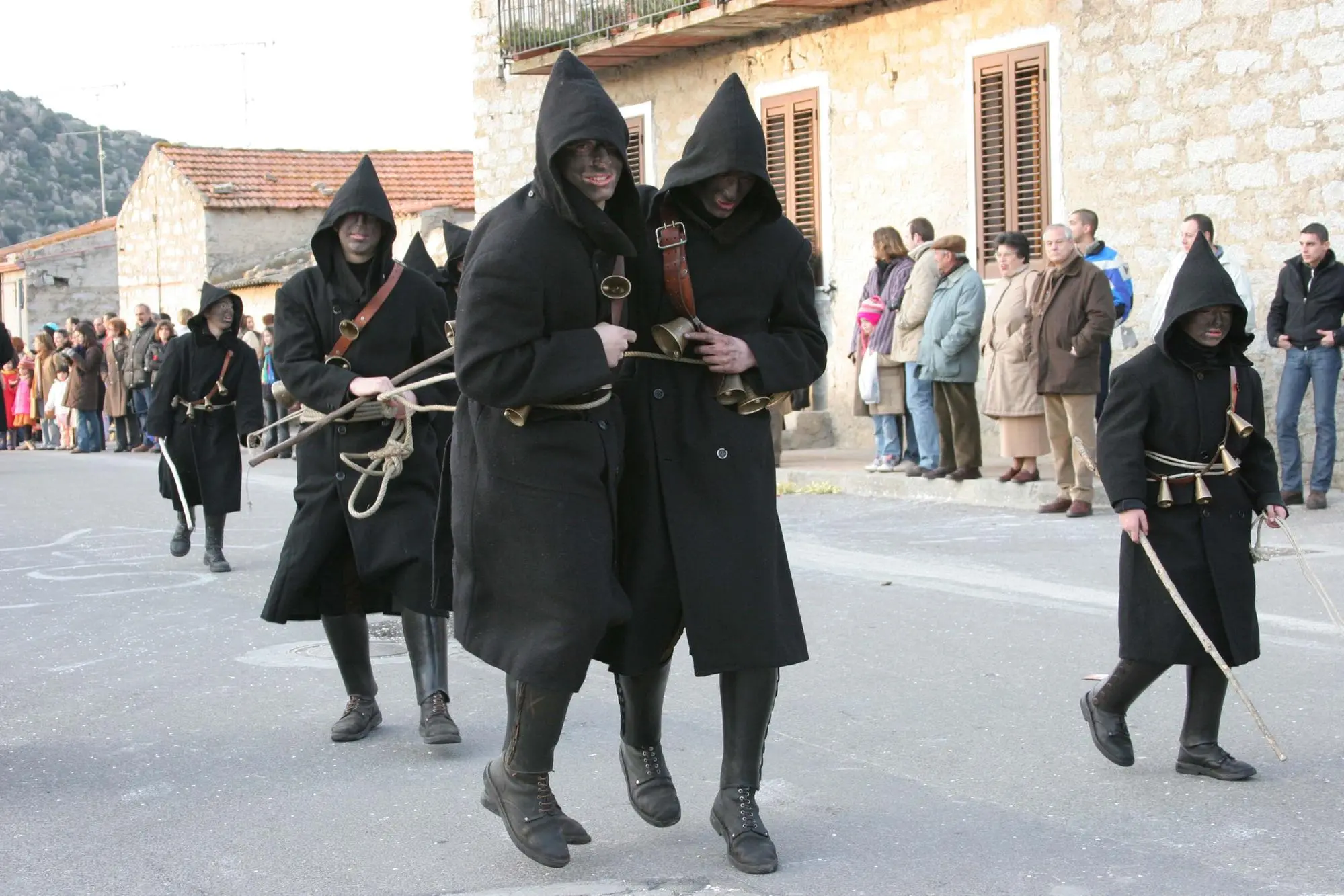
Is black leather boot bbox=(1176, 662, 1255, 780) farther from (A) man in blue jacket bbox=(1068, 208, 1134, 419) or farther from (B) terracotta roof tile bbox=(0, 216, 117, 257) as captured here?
(B) terracotta roof tile bbox=(0, 216, 117, 257)

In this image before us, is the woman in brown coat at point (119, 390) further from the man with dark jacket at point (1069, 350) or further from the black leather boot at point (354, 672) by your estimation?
the black leather boot at point (354, 672)

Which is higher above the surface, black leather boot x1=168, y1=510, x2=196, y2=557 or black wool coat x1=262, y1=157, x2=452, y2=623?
black wool coat x1=262, y1=157, x2=452, y2=623

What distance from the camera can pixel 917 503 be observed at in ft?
43.9

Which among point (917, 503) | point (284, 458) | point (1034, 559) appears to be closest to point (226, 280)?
point (284, 458)

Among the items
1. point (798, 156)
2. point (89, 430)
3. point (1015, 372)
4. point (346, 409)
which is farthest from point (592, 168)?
point (89, 430)

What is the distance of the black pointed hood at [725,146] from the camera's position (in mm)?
4531

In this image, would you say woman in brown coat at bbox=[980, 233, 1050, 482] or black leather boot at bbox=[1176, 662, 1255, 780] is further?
woman in brown coat at bbox=[980, 233, 1050, 482]

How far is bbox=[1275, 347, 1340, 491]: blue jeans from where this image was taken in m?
12.0

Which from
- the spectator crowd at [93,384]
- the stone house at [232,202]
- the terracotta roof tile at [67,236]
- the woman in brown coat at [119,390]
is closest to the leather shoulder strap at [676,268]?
the spectator crowd at [93,384]

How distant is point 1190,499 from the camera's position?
5527 mm

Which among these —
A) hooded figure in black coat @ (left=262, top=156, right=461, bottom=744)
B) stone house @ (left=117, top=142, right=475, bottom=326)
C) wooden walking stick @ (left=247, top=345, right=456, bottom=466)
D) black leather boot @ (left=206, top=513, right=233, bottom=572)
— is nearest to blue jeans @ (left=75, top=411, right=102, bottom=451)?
stone house @ (left=117, top=142, right=475, bottom=326)

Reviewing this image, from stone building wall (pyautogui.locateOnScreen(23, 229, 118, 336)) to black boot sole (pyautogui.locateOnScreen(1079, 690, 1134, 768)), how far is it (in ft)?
155

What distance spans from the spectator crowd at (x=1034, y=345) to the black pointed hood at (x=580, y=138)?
23.2 ft

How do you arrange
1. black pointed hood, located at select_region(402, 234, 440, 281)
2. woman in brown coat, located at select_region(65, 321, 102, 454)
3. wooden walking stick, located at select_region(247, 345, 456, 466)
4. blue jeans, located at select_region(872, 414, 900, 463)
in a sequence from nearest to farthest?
wooden walking stick, located at select_region(247, 345, 456, 466) < black pointed hood, located at select_region(402, 234, 440, 281) < blue jeans, located at select_region(872, 414, 900, 463) < woman in brown coat, located at select_region(65, 321, 102, 454)
